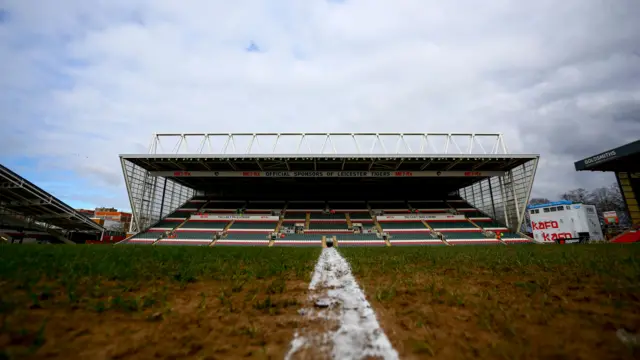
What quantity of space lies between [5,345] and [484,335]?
10.5ft

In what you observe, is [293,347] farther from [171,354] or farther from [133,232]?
[133,232]

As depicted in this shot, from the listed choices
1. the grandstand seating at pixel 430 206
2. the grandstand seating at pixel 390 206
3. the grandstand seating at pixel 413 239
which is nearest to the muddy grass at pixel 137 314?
the grandstand seating at pixel 413 239

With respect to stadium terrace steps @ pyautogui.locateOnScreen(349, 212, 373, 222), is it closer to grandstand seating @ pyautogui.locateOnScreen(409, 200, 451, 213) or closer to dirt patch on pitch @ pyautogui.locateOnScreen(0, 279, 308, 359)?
grandstand seating @ pyautogui.locateOnScreen(409, 200, 451, 213)

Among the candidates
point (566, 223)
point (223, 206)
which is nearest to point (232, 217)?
point (223, 206)

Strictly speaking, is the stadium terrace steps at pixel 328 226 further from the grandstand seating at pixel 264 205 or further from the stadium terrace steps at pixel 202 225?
the stadium terrace steps at pixel 202 225

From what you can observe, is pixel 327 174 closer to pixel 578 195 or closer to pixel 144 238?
pixel 144 238

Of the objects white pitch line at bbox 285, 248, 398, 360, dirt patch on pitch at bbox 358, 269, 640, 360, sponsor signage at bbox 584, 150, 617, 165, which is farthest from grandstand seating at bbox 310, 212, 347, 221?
sponsor signage at bbox 584, 150, 617, 165

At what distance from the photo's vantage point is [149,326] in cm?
210

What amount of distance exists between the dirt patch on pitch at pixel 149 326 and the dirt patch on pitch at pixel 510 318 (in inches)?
41.8

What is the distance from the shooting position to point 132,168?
27.1m

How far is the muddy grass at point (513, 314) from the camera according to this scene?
1666 millimetres

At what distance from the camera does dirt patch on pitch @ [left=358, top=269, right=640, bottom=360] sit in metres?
1.65

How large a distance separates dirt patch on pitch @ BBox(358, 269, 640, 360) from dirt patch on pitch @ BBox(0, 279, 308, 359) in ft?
3.48

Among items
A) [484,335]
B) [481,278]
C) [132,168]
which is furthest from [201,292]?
[132,168]
